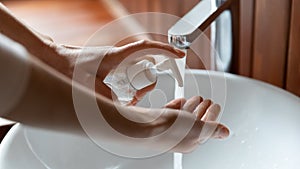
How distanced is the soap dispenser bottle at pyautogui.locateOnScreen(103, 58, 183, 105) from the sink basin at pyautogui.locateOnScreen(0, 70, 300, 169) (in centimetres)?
8

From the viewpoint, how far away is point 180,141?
0.56m

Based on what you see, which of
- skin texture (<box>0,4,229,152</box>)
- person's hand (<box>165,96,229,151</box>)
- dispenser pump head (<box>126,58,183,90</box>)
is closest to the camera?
skin texture (<box>0,4,229,152</box>)

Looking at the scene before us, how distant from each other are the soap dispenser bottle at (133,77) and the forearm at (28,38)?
0.09 m

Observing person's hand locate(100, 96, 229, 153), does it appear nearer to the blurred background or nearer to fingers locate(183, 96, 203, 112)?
fingers locate(183, 96, 203, 112)

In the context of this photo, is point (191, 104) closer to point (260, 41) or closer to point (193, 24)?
point (193, 24)

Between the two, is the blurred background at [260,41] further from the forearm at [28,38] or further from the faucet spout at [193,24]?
the forearm at [28,38]

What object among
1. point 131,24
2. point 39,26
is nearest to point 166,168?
point 131,24

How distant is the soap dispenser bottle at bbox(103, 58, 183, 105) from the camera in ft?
2.21

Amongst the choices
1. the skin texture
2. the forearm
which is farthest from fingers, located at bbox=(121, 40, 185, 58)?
the forearm

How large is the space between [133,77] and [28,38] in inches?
6.7

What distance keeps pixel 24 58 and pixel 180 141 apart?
0.65 feet

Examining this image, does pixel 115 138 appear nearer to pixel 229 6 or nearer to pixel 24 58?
pixel 24 58

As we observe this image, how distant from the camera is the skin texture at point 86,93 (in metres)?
0.45

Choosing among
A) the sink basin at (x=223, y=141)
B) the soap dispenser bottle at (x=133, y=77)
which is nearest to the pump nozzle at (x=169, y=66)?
the soap dispenser bottle at (x=133, y=77)
